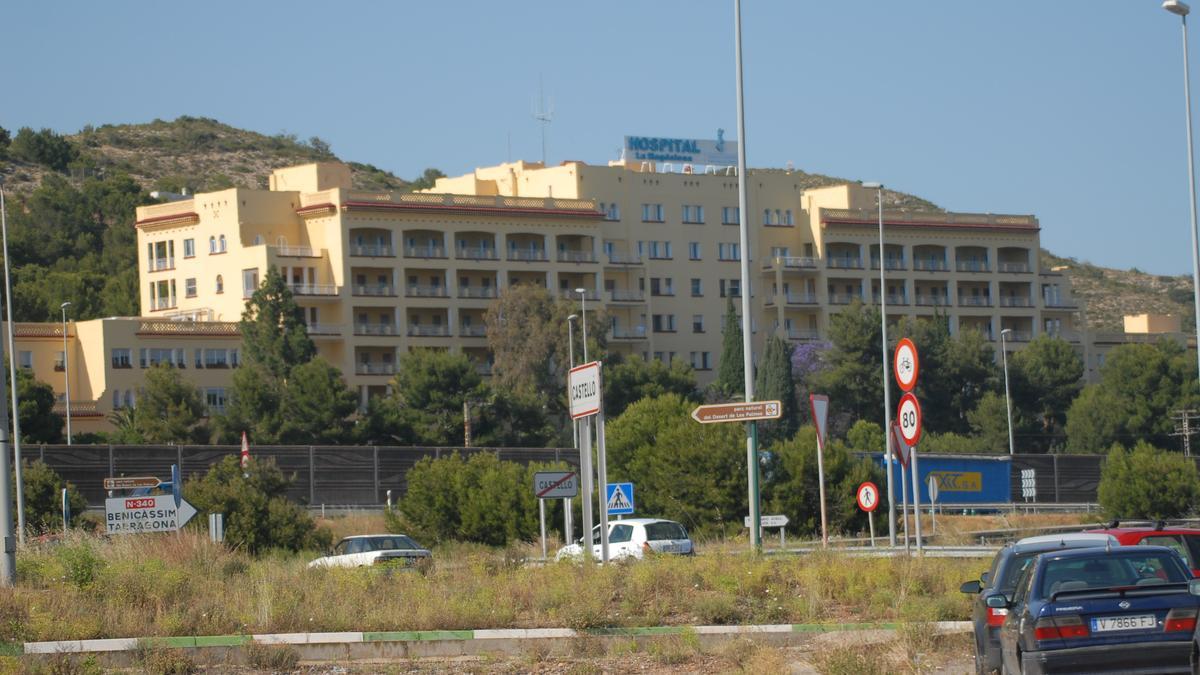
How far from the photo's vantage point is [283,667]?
17.8 m

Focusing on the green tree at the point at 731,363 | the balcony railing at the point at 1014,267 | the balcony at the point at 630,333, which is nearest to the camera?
the green tree at the point at 731,363

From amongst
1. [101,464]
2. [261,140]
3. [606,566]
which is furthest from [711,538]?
[261,140]

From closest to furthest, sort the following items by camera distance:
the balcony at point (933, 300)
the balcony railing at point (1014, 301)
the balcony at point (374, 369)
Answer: the balcony at point (374, 369) → the balcony at point (933, 300) → the balcony railing at point (1014, 301)

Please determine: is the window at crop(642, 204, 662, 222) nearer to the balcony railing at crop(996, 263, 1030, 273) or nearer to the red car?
the balcony railing at crop(996, 263, 1030, 273)

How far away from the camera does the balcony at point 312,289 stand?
101m

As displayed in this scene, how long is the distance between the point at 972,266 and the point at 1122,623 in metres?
111

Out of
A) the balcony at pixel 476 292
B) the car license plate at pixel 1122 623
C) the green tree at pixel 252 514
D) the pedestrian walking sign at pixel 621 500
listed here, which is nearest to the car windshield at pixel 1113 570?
the car license plate at pixel 1122 623

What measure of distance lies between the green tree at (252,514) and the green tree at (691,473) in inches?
469

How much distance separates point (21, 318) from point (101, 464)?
1849 inches

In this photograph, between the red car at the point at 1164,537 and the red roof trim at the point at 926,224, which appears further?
the red roof trim at the point at 926,224

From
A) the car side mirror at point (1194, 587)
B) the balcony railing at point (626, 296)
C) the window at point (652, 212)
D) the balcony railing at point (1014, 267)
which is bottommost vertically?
the car side mirror at point (1194, 587)

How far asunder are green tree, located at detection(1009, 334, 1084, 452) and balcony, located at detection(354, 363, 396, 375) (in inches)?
1424

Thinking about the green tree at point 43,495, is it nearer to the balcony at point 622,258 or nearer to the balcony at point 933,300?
the balcony at point 622,258

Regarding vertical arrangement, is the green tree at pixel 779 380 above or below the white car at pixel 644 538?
above
